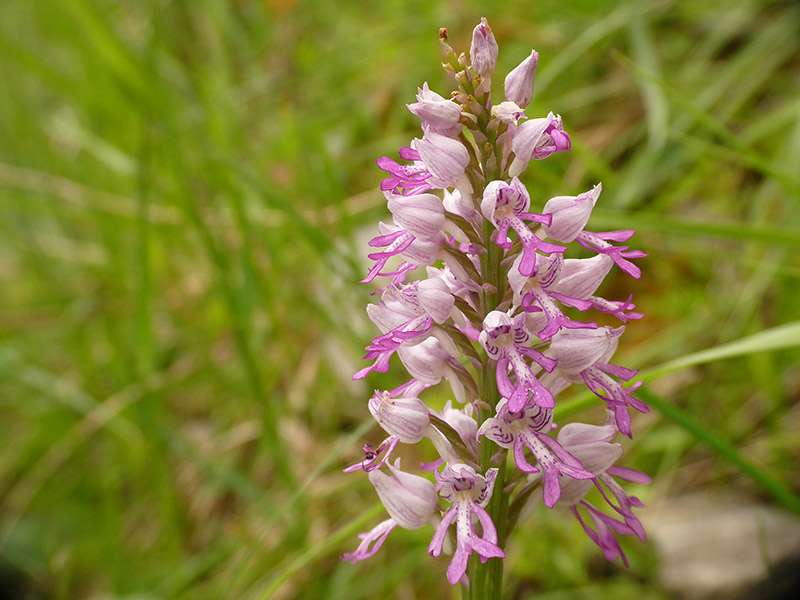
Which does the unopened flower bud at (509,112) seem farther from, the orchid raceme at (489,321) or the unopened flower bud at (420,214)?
the unopened flower bud at (420,214)

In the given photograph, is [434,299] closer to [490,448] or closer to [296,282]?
[490,448]

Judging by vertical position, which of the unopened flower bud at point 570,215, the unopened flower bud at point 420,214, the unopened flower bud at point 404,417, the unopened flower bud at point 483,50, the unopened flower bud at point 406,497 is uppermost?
the unopened flower bud at point 483,50

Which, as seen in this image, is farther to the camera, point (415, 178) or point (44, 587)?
point (44, 587)

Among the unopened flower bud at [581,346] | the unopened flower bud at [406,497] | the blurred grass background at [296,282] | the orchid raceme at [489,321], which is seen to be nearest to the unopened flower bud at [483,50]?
the orchid raceme at [489,321]

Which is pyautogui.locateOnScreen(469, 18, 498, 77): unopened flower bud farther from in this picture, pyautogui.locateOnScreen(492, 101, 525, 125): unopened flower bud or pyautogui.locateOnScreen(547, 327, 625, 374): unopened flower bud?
pyautogui.locateOnScreen(547, 327, 625, 374): unopened flower bud

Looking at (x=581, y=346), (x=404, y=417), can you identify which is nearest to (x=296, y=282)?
(x=404, y=417)

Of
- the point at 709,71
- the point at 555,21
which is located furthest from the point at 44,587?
the point at 709,71

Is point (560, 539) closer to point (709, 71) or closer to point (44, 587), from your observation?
point (44, 587)
